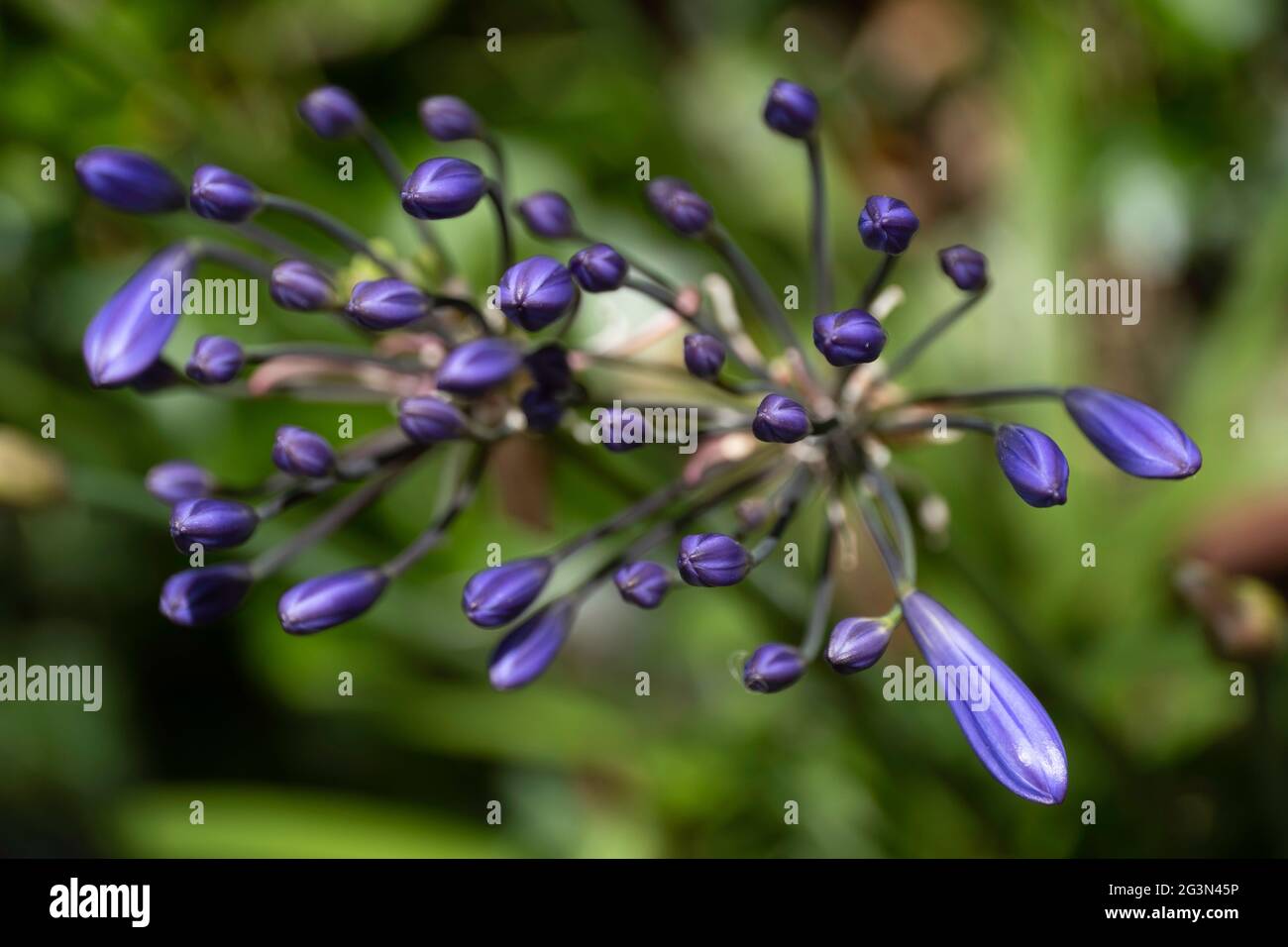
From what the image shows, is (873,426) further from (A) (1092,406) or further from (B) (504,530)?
(B) (504,530)

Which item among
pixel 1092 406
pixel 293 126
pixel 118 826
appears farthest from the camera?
pixel 293 126

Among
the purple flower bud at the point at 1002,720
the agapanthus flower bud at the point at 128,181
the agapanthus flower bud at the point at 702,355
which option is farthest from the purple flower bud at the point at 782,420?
the agapanthus flower bud at the point at 128,181

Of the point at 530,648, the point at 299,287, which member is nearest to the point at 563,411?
the point at 530,648

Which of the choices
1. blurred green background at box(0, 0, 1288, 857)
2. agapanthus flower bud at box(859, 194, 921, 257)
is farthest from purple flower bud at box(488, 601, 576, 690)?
blurred green background at box(0, 0, 1288, 857)

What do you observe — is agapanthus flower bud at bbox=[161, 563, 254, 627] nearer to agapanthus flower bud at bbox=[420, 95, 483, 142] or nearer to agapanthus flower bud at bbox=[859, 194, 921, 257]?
agapanthus flower bud at bbox=[420, 95, 483, 142]

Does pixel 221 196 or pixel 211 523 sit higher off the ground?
pixel 221 196

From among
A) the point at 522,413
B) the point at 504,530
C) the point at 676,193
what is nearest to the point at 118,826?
the point at 504,530

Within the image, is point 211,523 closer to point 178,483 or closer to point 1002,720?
point 178,483
